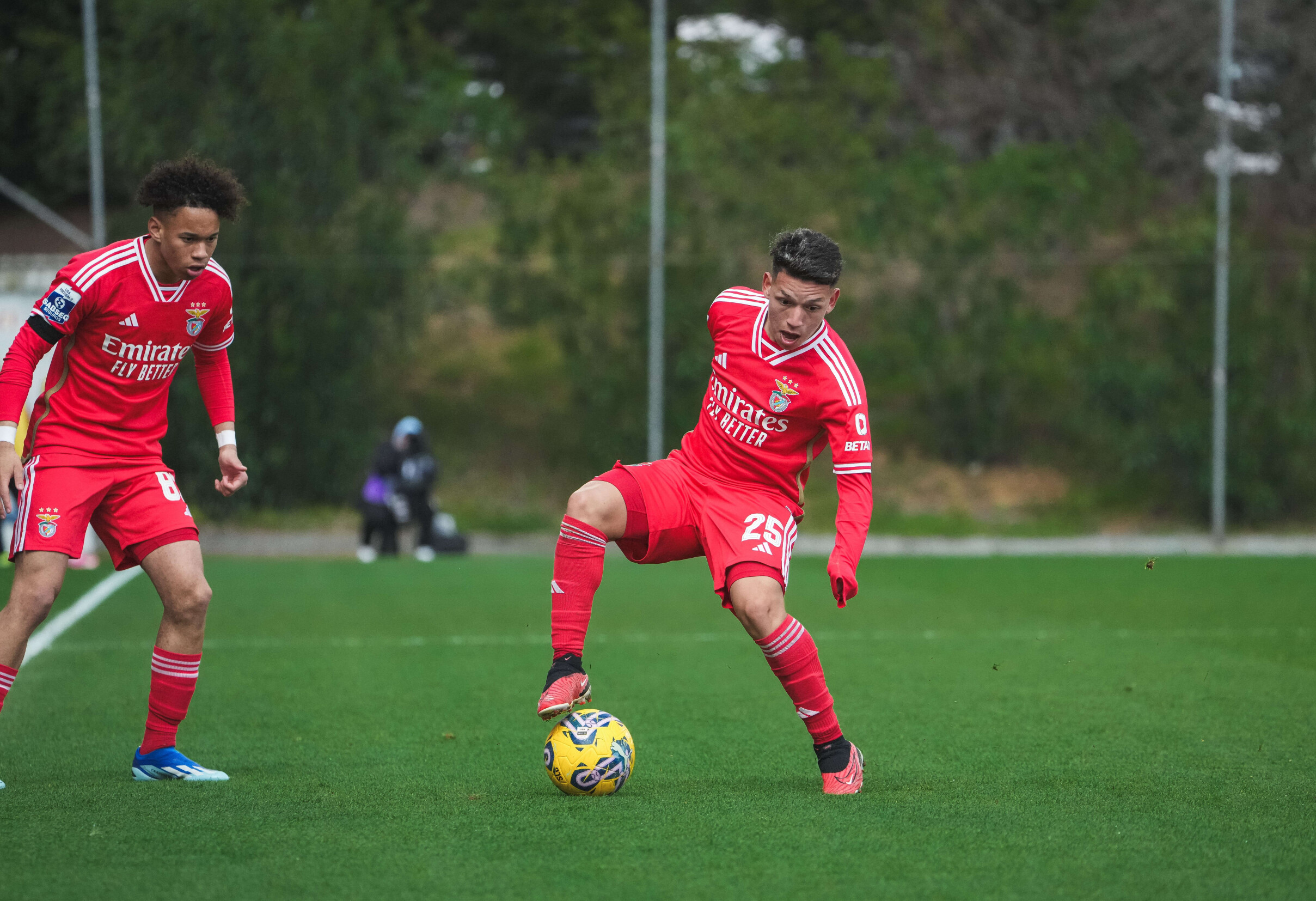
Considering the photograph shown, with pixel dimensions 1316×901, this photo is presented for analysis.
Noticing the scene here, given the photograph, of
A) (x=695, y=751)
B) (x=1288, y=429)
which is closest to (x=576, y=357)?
(x=1288, y=429)

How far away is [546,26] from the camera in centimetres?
1641

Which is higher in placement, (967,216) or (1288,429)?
(967,216)

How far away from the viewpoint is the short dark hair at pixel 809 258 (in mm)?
4414

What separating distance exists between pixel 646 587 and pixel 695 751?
5910 mm

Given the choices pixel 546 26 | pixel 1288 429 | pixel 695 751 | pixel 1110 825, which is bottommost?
pixel 1288 429

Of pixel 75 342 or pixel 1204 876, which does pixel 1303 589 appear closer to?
pixel 1204 876

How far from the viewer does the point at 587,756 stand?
14.4 ft

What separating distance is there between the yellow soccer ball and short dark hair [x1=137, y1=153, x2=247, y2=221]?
1.96 metres

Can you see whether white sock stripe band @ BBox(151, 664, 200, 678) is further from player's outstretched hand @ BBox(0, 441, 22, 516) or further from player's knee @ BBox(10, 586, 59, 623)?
player's outstretched hand @ BBox(0, 441, 22, 516)

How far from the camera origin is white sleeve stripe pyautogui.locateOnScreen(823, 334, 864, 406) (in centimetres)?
453

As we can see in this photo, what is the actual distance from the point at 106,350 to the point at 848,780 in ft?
8.79

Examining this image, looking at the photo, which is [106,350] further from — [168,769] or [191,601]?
[168,769]

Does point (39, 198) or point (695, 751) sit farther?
point (39, 198)

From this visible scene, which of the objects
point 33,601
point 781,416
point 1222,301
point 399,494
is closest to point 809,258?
point 781,416
